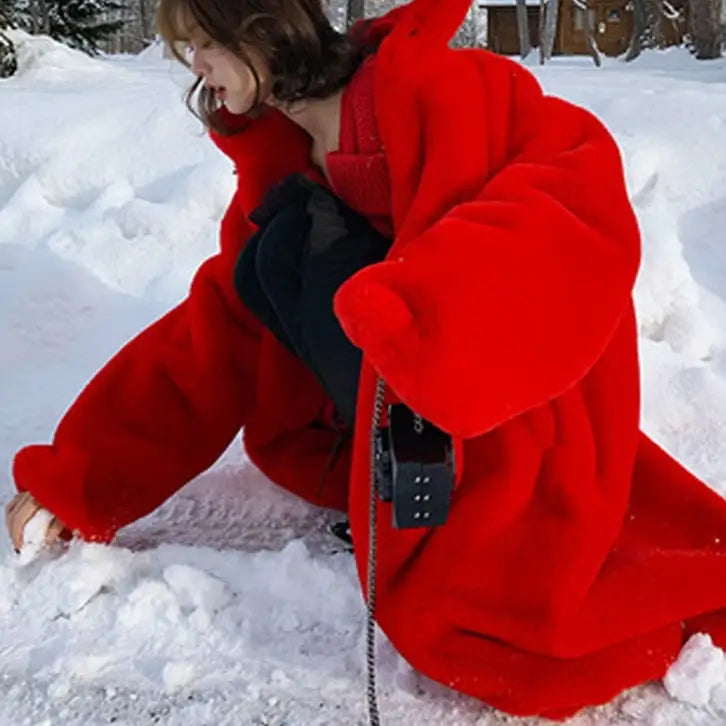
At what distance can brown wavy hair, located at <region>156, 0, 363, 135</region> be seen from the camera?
1.38m

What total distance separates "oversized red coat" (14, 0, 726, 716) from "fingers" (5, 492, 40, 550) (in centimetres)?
3

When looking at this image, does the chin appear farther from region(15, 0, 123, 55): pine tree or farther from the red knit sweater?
region(15, 0, 123, 55): pine tree

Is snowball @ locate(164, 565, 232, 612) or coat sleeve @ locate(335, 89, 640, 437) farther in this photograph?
snowball @ locate(164, 565, 232, 612)

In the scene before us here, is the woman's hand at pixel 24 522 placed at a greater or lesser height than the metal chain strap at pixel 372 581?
lesser

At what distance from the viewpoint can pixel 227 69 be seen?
1430mm

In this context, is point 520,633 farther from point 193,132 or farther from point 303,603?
point 193,132

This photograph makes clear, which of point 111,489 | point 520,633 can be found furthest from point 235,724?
point 111,489

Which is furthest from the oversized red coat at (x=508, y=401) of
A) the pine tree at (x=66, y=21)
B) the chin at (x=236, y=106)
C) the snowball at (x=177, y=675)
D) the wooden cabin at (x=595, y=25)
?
the wooden cabin at (x=595, y=25)

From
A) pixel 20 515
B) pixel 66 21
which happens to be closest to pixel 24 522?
pixel 20 515

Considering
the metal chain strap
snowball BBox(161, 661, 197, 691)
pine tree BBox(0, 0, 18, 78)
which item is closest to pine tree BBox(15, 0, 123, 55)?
pine tree BBox(0, 0, 18, 78)

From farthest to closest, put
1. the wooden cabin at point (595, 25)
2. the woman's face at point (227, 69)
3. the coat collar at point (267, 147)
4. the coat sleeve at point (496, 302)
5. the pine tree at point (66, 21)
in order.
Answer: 1. the wooden cabin at point (595, 25)
2. the pine tree at point (66, 21)
3. the coat collar at point (267, 147)
4. the woman's face at point (227, 69)
5. the coat sleeve at point (496, 302)

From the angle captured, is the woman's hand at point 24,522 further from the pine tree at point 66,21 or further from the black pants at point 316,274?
the pine tree at point 66,21

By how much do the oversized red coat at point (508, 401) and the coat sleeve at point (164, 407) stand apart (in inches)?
0.5

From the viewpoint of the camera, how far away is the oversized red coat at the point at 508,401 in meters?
1.03
